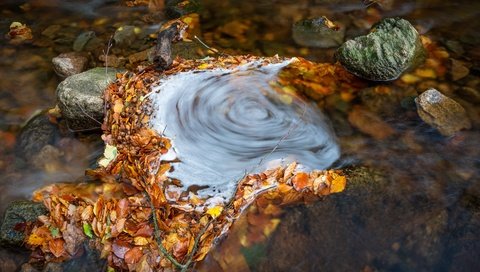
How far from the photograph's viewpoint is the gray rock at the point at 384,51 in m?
6.04

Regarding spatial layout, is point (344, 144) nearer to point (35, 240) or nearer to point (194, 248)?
point (194, 248)

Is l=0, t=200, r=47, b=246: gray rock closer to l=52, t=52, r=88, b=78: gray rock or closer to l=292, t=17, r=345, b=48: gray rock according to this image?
l=52, t=52, r=88, b=78: gray rock

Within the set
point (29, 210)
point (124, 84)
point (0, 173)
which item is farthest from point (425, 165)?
point (0, 173)

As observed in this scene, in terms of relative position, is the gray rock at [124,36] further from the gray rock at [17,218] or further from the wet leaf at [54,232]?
the wet leaf at [54,232]

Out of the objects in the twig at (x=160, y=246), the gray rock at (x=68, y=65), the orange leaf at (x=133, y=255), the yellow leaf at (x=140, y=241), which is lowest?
the orange leaf at (x=133, y=255)

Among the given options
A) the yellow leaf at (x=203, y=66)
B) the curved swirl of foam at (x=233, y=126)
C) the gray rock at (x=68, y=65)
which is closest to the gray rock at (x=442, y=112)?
the curved swirl of foam at (x=233, y=126)

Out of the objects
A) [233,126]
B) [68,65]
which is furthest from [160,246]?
[68,65]

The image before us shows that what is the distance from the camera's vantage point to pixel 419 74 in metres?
6.20

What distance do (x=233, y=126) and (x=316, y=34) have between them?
2.74m

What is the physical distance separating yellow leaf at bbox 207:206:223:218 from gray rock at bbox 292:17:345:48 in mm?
3776

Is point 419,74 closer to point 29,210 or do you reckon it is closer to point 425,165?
point 425,165

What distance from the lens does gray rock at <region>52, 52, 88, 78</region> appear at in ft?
22.2

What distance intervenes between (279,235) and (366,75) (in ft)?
10.2

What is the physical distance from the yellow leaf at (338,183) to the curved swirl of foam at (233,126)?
0.33 metres
